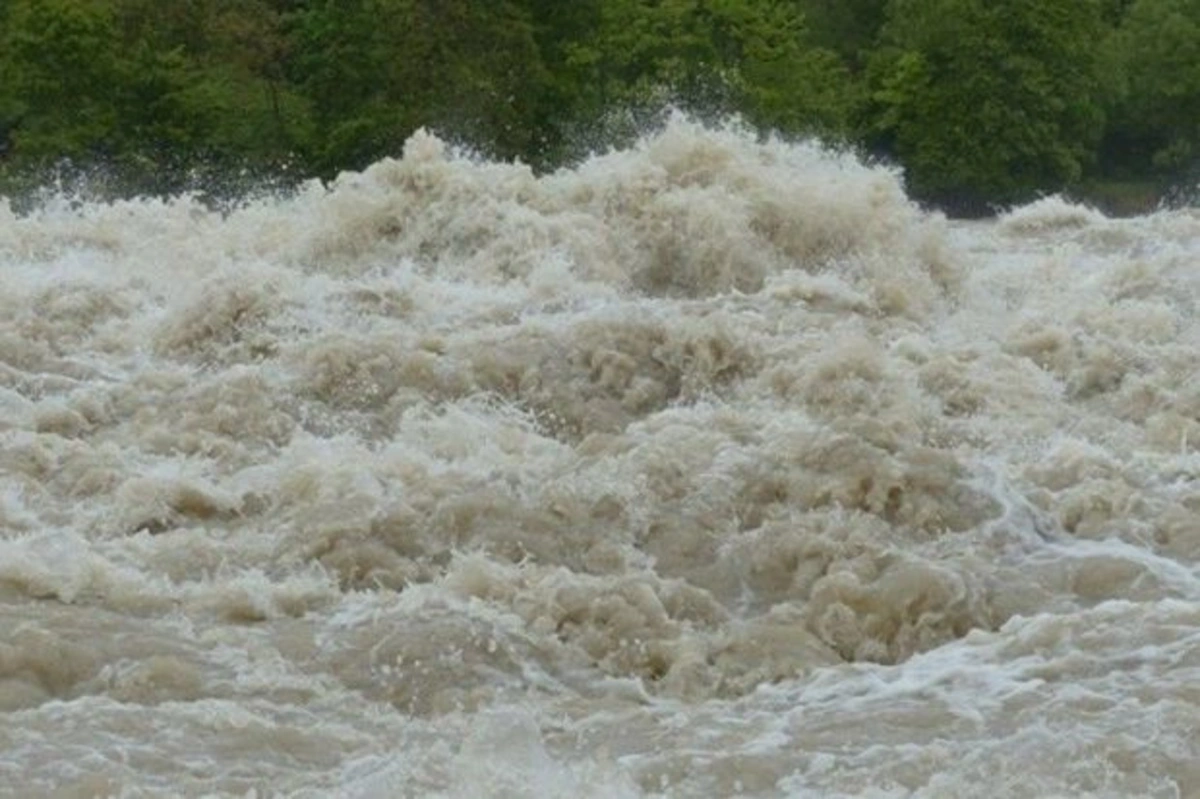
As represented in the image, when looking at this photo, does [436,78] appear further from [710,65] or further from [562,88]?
[710,65]

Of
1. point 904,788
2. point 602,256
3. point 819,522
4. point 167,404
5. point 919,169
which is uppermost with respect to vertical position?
point 919,169

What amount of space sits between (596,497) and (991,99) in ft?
93.0

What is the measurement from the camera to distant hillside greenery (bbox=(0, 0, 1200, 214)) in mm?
32188

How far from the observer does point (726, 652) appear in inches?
368

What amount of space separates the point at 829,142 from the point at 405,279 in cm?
2139

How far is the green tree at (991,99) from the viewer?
1467 inches

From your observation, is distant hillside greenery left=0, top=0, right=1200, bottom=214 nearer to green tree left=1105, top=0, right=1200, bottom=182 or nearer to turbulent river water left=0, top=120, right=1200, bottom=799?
green tree left=1105, top=0, right=1200, bottom=182

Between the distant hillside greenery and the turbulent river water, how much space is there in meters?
14.9

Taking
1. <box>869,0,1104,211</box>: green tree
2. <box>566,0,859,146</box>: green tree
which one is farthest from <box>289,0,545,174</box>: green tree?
<box>869,0,1104,211</box>: green tree

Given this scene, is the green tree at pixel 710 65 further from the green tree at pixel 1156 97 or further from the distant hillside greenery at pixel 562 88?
the green tree at pixel 1156 97

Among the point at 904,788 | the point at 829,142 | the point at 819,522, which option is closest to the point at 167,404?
the point at 819,522

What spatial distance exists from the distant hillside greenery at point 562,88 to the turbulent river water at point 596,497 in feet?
49.0

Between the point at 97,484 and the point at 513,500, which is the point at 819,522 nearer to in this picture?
the point at 513,500

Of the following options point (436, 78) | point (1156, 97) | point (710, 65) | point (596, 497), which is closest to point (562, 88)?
point (436, 78)
